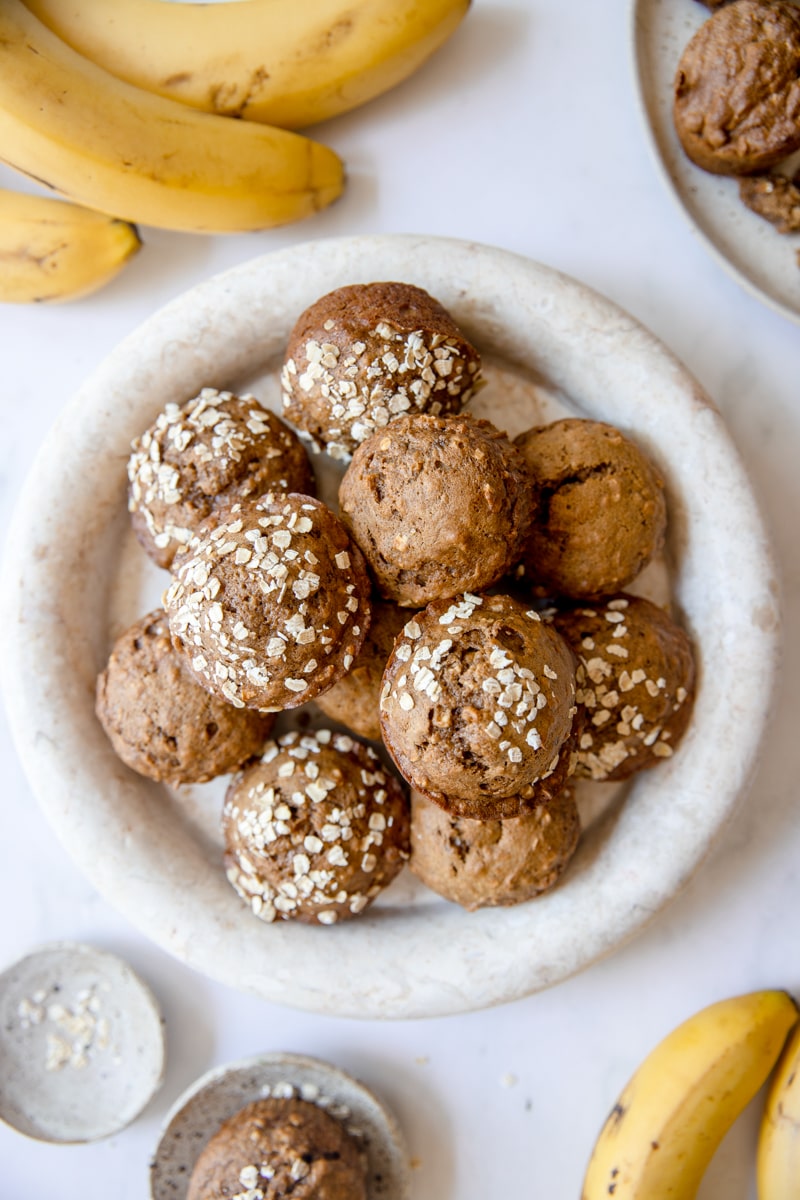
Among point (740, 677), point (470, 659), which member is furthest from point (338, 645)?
point (740, 677)

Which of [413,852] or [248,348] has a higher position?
[248,348]

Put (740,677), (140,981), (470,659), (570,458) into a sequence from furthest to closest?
(140,981) → (740,677) → (570,458) → (470,659)

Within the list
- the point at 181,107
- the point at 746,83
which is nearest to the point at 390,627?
the point at 181,107

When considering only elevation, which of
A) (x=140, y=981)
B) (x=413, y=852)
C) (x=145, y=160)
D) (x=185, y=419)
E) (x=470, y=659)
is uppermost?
(x=145, y=160)

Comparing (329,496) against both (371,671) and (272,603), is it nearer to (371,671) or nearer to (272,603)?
(371,671)

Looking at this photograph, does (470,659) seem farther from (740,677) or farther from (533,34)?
(533,34)

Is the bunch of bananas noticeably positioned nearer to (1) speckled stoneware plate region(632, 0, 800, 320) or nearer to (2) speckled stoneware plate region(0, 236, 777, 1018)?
(2) speckled stoneware plate region(0, 236, 777, 1018)
